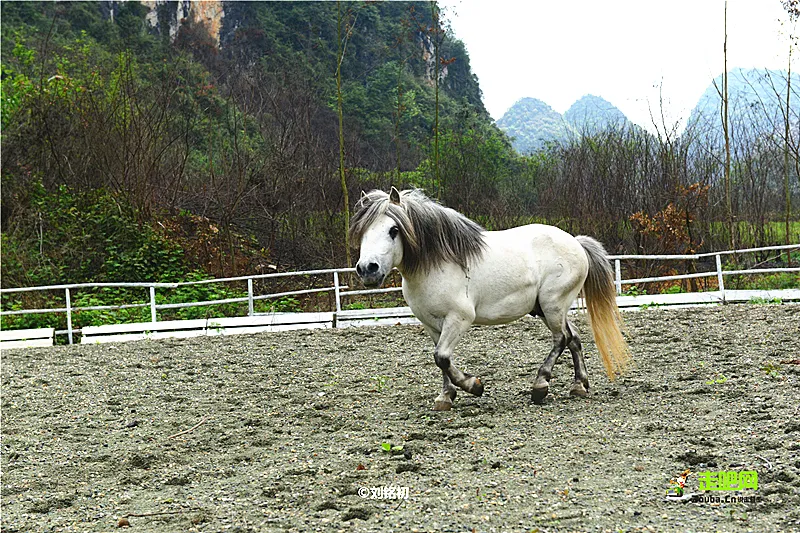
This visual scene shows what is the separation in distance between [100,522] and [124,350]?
5958mm

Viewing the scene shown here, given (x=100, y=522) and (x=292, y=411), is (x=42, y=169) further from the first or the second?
(x=100, y=522)

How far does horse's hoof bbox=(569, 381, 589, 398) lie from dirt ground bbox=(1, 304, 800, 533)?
0.29 feet

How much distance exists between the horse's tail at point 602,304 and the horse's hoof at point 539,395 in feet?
2.46

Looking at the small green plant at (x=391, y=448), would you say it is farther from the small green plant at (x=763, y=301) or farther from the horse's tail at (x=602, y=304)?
the small green plant at (x=763, y=301)

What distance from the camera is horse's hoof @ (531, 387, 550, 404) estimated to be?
5316mm

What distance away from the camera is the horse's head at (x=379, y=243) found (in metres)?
4.79

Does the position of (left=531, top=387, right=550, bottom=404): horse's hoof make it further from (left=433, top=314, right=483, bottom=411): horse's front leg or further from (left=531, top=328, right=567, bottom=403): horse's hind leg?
(left=433, top=314, right=483, bottom=411): horse's front leg

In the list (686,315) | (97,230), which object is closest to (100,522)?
(686,315)

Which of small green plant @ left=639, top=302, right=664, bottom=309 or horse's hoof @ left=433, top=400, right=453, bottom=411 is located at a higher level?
small green plant @ left=639, top=302, right=664, bottom=309

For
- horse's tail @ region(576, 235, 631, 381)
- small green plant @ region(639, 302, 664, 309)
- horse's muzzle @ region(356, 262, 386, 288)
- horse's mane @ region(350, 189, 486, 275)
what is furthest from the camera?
small green plant @ region(639, 302, 664, 309)

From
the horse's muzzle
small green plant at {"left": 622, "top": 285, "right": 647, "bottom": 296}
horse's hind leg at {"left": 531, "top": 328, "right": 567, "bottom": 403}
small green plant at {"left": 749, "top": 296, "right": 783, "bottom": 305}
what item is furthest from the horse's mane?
small green plant at {"left": 622, "top": 285, "right": 647, "bottom": 296}

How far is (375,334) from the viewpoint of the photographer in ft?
31.2

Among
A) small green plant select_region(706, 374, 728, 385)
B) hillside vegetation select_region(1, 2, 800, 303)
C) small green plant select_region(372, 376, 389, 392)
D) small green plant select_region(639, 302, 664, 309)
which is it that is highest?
hillside vegetation select_region(1, 2, 800, 303)

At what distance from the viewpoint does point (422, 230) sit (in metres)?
5.20
